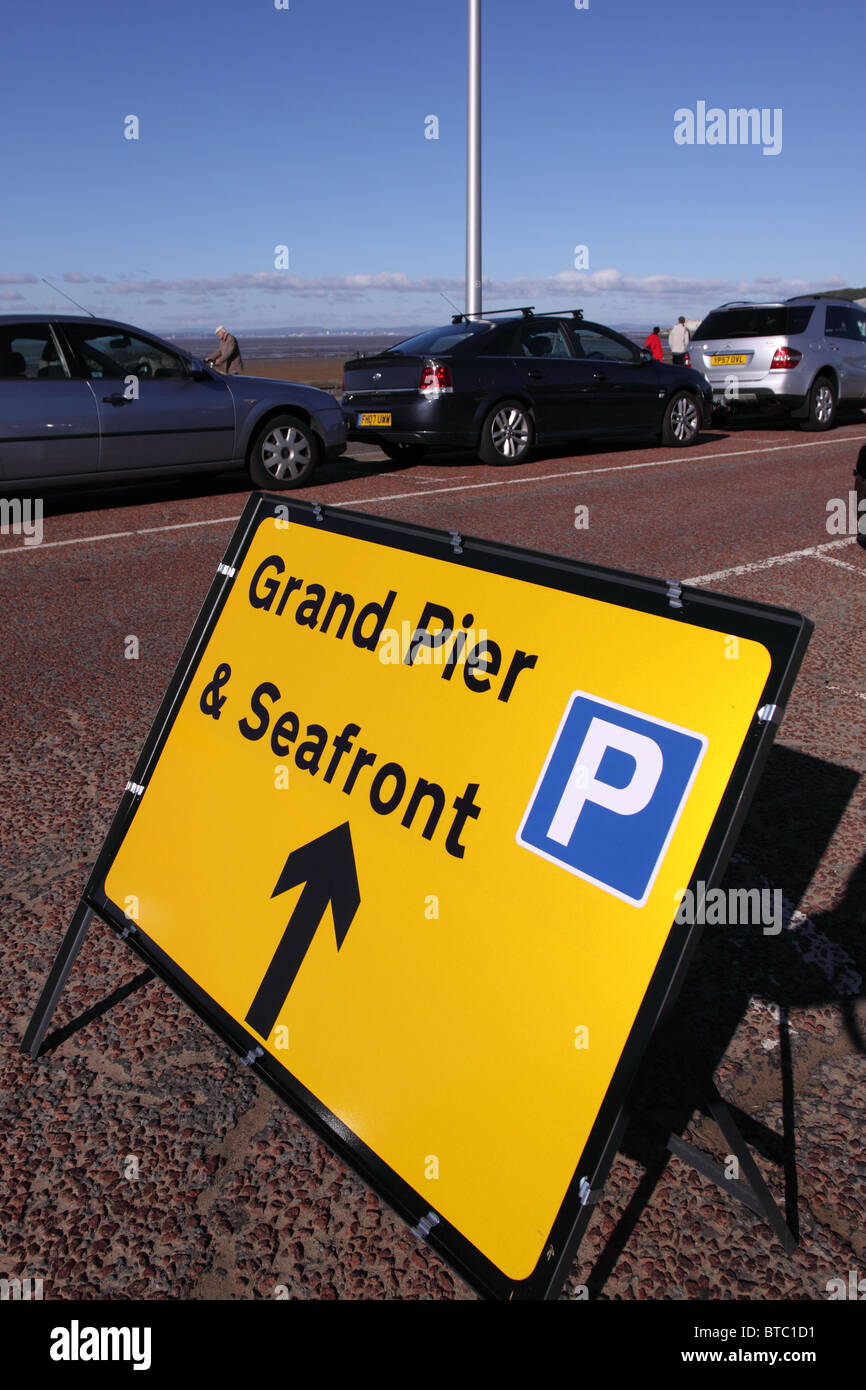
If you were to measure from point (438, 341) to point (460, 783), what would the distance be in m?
10.4

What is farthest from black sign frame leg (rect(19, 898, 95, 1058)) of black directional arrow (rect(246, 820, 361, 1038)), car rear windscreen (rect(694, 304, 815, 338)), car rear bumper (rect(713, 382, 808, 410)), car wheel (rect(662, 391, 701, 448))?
car rear windscreen (rect(694, 304, 815, 338))

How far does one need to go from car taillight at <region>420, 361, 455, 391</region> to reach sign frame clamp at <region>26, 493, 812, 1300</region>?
872 centimetres

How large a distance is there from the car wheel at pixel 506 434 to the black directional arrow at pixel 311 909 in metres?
9.81

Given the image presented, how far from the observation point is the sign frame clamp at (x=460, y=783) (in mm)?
1462

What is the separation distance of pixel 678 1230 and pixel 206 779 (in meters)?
1.30

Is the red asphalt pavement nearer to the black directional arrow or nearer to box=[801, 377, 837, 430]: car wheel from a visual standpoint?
the black directional arrow

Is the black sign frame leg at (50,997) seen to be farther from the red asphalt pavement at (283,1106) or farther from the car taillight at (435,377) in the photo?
the car taillight at (435,377)

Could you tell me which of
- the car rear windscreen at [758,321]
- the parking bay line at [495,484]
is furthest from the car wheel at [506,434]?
the car rear windscreen at [758,321]

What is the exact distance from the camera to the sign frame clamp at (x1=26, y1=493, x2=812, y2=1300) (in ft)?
4.80

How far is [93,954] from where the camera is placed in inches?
107

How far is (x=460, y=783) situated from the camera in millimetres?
1787

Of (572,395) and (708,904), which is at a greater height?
(572,395)
